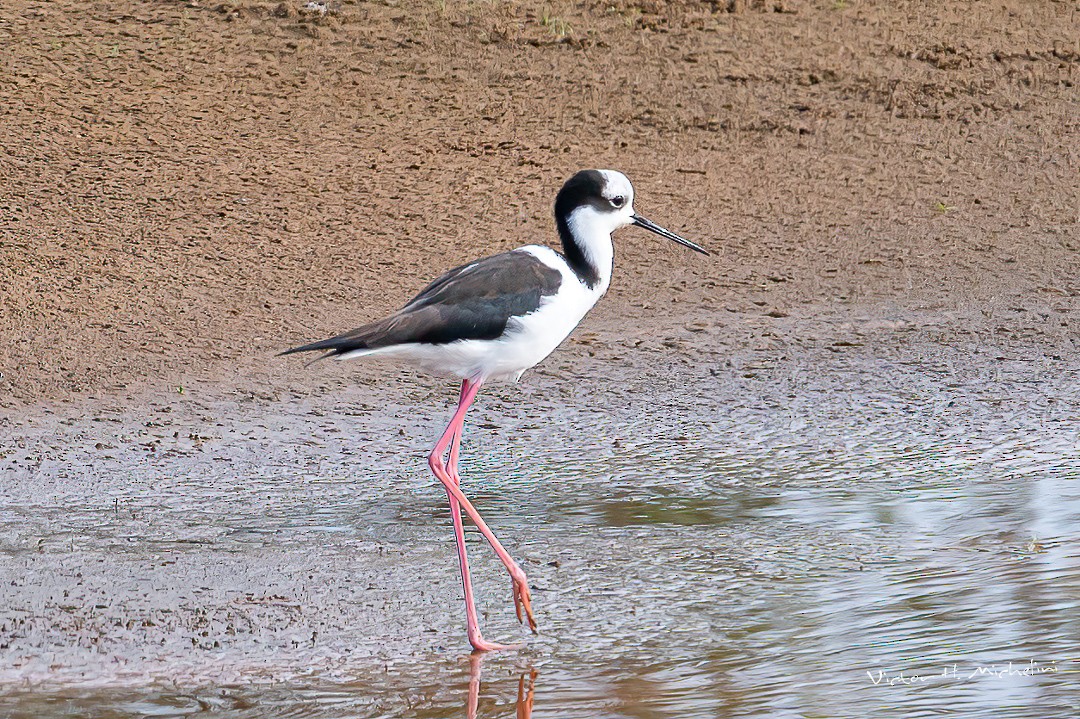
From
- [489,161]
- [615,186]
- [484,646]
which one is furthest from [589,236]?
[489,161]

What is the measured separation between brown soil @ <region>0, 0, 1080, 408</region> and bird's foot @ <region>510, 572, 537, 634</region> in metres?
2.35

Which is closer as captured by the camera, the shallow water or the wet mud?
the shallow water

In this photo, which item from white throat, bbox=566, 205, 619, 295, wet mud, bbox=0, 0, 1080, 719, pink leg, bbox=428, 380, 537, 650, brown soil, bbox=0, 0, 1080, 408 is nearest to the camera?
wet mud, bbox=0, 0, 1080, 719

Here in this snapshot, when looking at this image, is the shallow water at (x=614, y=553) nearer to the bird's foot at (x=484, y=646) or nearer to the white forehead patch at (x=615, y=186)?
the bird's foot at (x=484, y=646)

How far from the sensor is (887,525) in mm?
5281

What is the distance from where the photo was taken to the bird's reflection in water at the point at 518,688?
4.15 meters

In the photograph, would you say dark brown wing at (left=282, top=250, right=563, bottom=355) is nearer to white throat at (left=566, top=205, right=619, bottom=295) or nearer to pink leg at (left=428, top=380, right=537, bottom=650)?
white throat at (left=566, top=205, right=619, bottom=295)

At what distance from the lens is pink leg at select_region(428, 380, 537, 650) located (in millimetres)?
4565

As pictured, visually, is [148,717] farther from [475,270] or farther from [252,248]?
[252,248]

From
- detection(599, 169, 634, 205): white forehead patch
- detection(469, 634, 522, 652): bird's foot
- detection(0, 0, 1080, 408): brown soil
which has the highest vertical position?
detection(599, 169, 634, 205): white forehead patch

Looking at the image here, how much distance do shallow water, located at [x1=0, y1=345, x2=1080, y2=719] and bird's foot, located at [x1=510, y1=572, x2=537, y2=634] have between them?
58 mm

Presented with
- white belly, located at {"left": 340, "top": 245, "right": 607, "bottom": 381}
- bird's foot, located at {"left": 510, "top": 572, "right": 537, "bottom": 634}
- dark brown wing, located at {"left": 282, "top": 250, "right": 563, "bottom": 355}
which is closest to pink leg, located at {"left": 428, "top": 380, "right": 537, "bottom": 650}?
bird's foot, located at {"left": 510, "top": 572, "right": 537, "bottom": 634}

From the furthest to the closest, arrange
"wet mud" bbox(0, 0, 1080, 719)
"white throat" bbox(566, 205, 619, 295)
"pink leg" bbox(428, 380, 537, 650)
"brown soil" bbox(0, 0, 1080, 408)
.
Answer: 1. "brown soil" bbox(0, 0, 1080, 408)
2. "white throat" bbox(566, 205, 619, 295)
3. "pink leg" bbox(428, 380, 537, 650)
4. "wet mud" bbox(0, 0, 1080, 719)

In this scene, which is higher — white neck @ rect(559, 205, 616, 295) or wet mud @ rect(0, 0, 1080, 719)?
white neck @ rect(559, 205, 616, 295)
